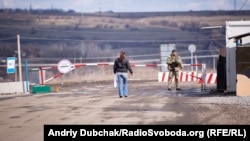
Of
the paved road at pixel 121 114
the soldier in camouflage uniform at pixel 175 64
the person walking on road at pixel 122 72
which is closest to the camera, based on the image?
the paved road at pixel 121 114

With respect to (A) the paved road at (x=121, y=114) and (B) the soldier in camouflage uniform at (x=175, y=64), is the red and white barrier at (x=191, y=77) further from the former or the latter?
(A) the paved road at (x=121, y=114)

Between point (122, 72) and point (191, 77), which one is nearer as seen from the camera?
point (122, 72)

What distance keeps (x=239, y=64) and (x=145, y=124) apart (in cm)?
737

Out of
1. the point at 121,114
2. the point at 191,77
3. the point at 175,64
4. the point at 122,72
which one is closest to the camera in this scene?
the point at 121,114

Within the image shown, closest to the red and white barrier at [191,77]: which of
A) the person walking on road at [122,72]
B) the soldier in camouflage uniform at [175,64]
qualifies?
the soldier in camouflage uniform at [175,64]

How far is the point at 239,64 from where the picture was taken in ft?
50.7

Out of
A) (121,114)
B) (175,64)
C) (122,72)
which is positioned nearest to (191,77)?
(175,64)

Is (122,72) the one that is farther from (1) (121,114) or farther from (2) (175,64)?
(1) (121,114)

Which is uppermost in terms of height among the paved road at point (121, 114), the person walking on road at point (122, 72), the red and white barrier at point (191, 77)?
the person walking on road at point (122, 72)

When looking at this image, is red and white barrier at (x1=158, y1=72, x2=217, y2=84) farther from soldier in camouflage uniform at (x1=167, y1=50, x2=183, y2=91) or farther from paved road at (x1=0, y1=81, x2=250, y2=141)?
paved road at (x1=0, y1=81, x2=250, y2=141)

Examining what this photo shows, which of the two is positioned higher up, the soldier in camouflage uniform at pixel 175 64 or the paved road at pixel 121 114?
the soldier in camouflage uniform at pixel 175 64

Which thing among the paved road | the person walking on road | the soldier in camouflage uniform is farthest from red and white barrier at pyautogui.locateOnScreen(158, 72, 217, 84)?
the paved road

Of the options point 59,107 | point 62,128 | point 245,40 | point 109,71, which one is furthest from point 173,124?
point 109,71

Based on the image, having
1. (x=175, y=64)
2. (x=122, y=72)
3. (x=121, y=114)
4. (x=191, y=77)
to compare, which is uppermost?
(x=175, y=64)
